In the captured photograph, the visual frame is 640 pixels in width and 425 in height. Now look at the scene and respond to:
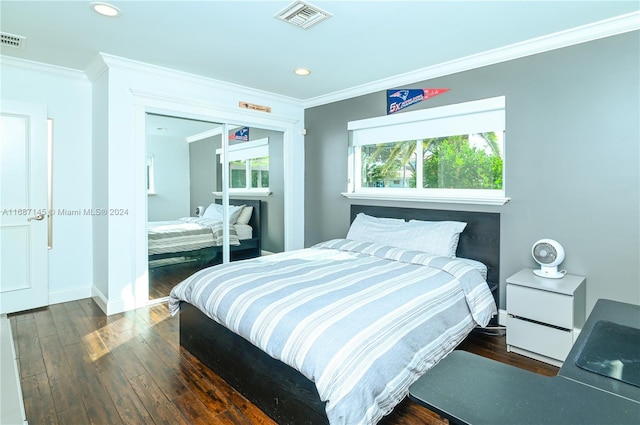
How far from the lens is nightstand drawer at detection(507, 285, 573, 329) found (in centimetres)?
238

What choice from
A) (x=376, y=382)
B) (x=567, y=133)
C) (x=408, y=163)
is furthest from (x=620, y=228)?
(x=376, y=382)

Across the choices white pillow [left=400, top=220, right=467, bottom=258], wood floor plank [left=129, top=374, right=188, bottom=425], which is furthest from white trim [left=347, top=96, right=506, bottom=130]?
wood floor plank [left=129, top=374, right=188, bottom=425]

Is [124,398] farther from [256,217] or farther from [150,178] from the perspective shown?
[256,217]

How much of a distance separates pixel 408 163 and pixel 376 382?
2732 millimetres

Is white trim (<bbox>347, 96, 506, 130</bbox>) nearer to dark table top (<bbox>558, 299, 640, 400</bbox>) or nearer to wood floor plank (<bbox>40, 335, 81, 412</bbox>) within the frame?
dark table top (<bbox>558, 299, 640, 400</bbox>)

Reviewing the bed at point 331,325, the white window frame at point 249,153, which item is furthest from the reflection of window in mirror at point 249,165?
the bed at point 331,325

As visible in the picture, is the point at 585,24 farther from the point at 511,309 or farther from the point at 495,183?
the point at 511,309

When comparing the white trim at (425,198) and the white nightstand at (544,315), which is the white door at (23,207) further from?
the white nightstand at (544,315)

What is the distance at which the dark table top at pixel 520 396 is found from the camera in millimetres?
763

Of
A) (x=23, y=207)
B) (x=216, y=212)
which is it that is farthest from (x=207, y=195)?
(x=23, y=207)

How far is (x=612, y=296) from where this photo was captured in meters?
2.59

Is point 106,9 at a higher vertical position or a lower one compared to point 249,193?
higher

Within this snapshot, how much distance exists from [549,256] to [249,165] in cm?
340

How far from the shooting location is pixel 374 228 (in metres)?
3.67
